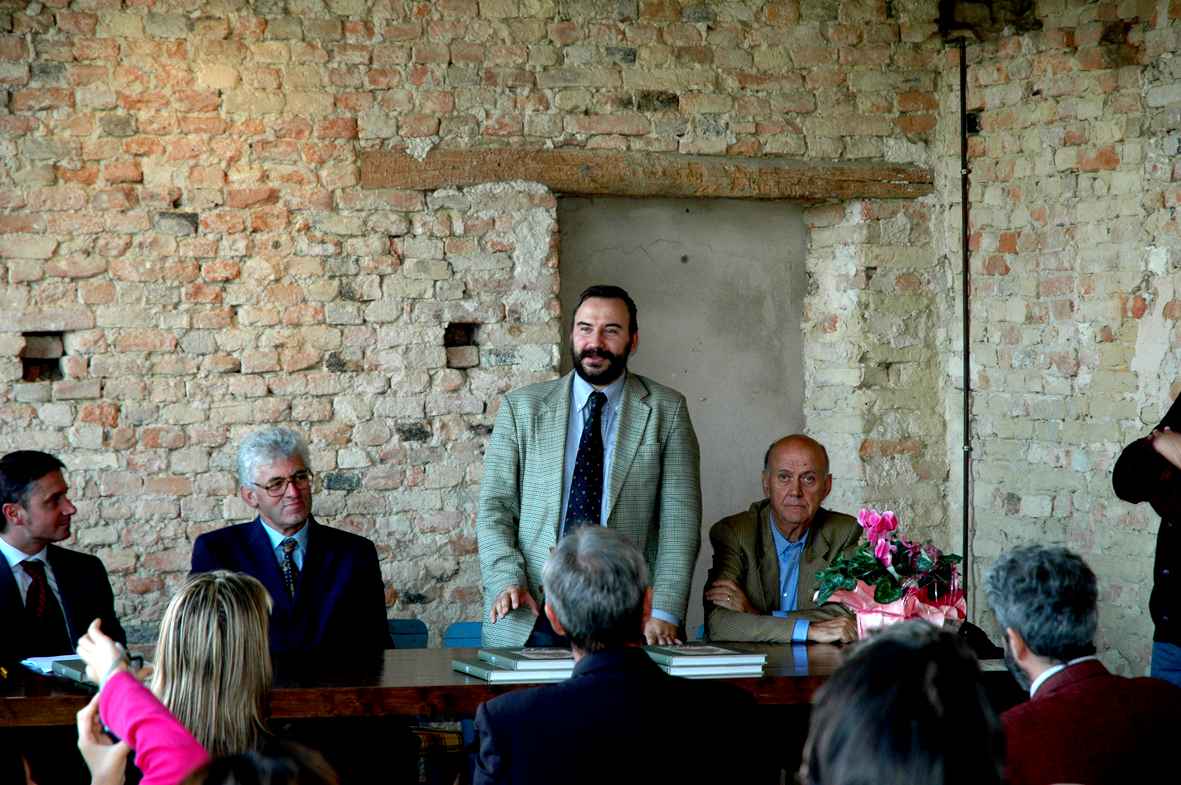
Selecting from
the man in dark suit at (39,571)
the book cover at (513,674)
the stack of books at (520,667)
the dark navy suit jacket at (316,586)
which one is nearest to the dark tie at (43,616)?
the man in dark suit at (39,571)

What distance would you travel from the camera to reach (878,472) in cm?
667

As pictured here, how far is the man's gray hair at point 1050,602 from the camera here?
9.43 feet

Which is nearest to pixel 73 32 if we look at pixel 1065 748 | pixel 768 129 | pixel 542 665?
pixel 768 129

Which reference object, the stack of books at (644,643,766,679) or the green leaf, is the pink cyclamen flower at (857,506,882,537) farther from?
the stack of books at (644,643,766,679)

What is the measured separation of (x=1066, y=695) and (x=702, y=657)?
1370 millimetres

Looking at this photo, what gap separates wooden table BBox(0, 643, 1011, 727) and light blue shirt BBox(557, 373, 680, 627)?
1055 millimetres

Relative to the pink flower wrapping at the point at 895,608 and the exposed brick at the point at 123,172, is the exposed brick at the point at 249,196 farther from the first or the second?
the pink flower wrapping at the point at 895,608

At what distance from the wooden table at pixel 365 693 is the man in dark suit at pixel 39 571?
541 mm

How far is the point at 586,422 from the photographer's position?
5.00 metres

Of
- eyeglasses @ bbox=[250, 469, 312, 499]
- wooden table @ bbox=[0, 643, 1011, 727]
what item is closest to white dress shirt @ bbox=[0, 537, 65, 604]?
wooden table @ bbox=[0, 643, 1011, 727]

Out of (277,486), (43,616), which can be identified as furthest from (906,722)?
(43,616)

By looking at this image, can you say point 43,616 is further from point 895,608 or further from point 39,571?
point 895,608

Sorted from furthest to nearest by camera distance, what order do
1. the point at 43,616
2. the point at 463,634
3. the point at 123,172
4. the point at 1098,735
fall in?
the point at 123,172 < the point at 463,634 < the point at 43,616 < the point at 1098,735

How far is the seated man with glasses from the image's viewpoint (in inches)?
188
